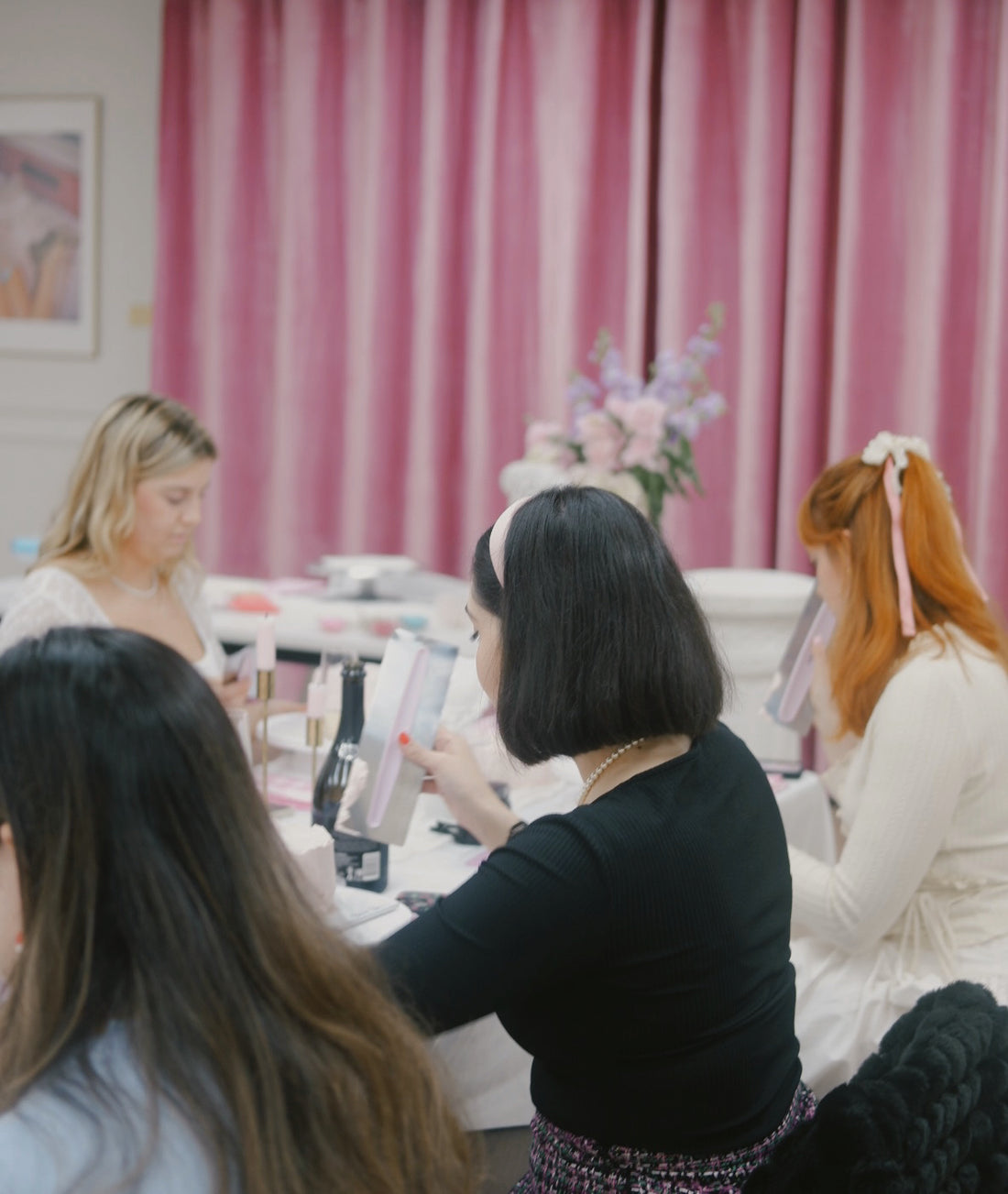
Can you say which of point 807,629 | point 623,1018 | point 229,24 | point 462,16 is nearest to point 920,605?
point 807,629

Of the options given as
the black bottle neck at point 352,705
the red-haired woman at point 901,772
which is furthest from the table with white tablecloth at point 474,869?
the red-haired woman at point 901,772

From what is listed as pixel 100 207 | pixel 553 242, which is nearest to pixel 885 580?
pixel 553 242

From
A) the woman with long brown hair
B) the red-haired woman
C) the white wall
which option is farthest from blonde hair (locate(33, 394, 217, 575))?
the white wall

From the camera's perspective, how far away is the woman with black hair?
1141 millimetres

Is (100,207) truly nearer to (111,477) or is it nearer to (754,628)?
(111,477)

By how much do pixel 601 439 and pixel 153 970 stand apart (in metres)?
2.51

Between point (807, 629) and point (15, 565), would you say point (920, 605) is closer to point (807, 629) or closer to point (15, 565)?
point (807, 629)

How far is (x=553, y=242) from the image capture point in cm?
429

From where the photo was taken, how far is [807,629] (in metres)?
2.31

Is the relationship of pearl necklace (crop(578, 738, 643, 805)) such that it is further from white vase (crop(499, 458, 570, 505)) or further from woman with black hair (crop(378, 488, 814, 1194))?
white vase (crop(499, 458, 570, 505))

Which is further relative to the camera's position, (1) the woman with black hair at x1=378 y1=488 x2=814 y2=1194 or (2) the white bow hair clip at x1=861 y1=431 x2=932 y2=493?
(2) the white bow hair clip at x1=861 y1=431 x2=932 y2=493

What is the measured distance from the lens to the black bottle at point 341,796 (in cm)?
178

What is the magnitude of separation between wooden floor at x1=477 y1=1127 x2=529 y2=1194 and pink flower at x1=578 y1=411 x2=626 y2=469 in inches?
73.7

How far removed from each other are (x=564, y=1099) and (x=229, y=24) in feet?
13.5
